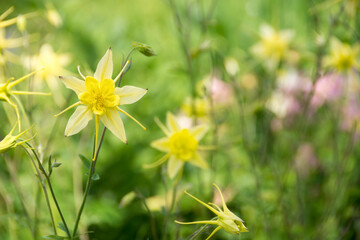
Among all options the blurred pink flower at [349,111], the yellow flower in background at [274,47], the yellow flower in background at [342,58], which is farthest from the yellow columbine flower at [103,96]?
the blurred pink flower at [349,111]

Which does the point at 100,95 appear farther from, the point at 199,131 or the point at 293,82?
the point at 293,82

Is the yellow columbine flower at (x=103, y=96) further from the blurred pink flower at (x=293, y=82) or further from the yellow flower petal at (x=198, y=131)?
the blurred pink flower at (x=293, y=82)

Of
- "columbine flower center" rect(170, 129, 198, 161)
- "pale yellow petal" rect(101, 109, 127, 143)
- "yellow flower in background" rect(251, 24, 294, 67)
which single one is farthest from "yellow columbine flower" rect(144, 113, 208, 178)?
"yellow flower in background" rect(251, 24, 294, 67)

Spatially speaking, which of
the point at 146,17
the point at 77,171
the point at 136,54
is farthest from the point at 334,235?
the point at 146,17

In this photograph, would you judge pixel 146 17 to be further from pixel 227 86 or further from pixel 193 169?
pixel 193 169

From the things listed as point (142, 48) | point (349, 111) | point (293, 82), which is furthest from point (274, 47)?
point (142, 48)

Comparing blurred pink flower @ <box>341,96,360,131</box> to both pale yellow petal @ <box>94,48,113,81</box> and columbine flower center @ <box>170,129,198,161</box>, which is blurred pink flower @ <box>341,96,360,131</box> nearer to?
columbine flower center @ <box>170,129,198,161</box>
